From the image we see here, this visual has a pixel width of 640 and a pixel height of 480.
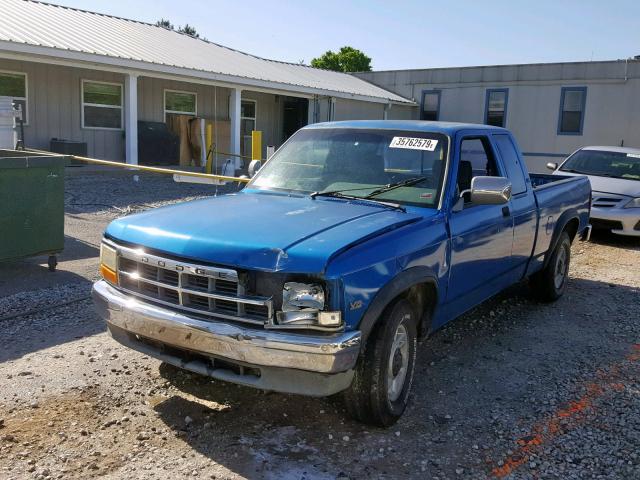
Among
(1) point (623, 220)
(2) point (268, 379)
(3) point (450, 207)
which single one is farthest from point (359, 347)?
(1) point (623, 220)

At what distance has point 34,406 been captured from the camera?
→ 153 inches

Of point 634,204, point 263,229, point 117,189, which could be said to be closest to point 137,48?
point 117,189

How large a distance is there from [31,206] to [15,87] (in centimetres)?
904

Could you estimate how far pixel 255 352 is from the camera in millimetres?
3207

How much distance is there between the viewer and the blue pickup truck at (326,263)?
3.24 meters

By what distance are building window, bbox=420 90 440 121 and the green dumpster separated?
2024 centimetres

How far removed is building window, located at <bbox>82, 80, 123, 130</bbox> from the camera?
1594 centimetres

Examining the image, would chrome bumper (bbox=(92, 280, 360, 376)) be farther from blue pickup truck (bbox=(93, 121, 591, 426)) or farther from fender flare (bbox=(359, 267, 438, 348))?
fender flare (bbox=(359, 267, 438, 348))

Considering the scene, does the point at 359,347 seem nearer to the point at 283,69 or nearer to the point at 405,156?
the point at 405,156

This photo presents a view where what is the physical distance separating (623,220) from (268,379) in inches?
337

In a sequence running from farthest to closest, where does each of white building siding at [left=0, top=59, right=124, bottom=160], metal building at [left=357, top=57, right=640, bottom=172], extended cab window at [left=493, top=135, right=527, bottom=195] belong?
metal building at [left=357, top=57, right=640, bottom=172] < white building siding at [left=0, top=59, right=124, bottom=160] < extended cab window at [left=493, top=135, right=527, bottom=195]

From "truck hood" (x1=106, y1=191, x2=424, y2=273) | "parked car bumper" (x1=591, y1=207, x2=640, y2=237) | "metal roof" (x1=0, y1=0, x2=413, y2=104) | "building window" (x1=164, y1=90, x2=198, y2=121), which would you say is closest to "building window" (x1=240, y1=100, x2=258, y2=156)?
"metal roof" (x1=0, y1=0, x2=413, y2=104)

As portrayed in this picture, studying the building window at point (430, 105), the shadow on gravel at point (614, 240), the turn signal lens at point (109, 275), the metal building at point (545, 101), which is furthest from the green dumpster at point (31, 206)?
the building window at point (430, 105)

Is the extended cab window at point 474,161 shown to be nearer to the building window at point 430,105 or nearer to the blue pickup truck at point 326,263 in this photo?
the blue pickup truck at point 326,263
